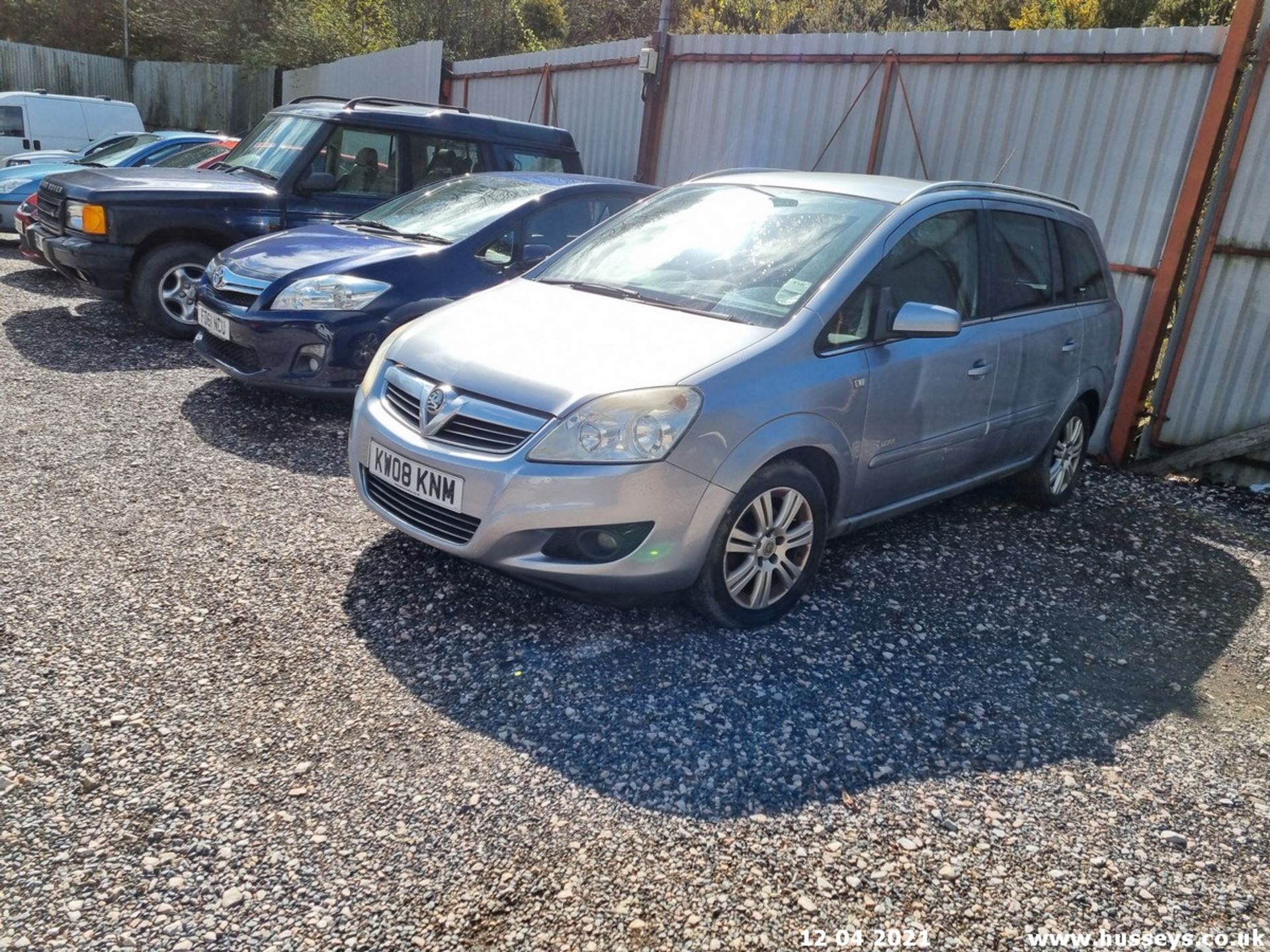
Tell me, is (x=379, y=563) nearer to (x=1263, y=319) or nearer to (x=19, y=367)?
(x=19, y=367)

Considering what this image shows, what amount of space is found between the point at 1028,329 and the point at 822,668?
2.32 metres

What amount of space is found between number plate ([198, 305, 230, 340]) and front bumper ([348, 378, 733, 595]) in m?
2.87

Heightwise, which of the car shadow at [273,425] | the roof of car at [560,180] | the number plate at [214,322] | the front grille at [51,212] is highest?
the roof of car at [560,180]

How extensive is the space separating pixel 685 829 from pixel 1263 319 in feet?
18.6

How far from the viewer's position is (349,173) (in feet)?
25.5

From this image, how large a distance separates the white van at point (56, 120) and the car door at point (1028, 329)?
14297 millimetres

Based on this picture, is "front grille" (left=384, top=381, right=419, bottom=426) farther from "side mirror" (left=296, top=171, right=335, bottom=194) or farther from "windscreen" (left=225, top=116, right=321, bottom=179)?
"windscreen" (left=225, top=116, right=321, bottom=179)

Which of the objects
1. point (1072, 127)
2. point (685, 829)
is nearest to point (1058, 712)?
point (685, 829)

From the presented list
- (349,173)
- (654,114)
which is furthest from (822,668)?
(654,114)

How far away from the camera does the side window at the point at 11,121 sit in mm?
14219

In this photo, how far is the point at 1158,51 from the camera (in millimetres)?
6465

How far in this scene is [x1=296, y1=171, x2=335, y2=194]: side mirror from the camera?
754 cm

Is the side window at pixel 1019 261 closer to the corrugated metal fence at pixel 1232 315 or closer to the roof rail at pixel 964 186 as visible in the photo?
the roof rail at pixel 964 186

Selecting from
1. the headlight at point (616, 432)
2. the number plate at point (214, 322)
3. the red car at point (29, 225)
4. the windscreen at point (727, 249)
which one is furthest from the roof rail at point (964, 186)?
the red car at point (29, 225)
